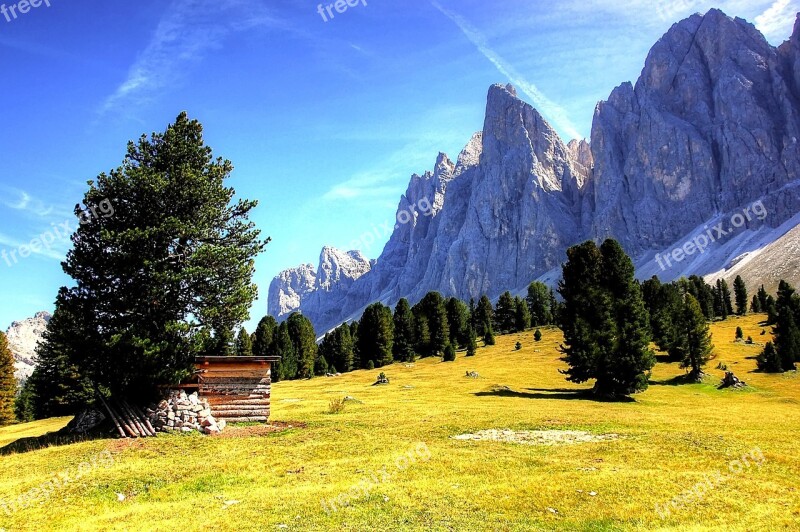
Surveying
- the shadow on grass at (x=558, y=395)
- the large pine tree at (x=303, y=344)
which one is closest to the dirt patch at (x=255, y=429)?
the shadow on grass at (x=558, y=395)

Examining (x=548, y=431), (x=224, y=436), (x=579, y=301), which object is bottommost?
(x=548, y=431)

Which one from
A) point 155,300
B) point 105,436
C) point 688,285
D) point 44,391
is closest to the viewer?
point 105,436

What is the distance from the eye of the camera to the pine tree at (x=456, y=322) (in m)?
122

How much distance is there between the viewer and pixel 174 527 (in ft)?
40.8

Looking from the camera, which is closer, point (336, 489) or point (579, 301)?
point (336, 489)

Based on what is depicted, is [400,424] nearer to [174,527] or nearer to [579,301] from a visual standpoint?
[174,527]

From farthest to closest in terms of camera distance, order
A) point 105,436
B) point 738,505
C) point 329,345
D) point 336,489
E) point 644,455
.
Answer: point 329,345 → point 105,436 → point 644,455 → point 336,489 → point 738,505

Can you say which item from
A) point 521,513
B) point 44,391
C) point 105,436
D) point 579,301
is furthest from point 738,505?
point 44,391

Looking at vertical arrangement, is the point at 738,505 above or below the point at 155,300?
below

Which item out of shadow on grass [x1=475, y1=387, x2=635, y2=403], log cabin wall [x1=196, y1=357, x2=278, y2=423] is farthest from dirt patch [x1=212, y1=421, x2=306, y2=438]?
shadow on grass [x1=475, y1=387, x2=635, y2=403]

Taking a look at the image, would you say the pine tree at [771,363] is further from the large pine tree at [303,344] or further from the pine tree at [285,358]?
the pine tree at [285,358]

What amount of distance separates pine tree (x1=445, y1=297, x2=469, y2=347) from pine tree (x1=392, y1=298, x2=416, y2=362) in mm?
10303

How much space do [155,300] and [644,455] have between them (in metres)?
→ 24.9

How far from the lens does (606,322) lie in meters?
47.8
